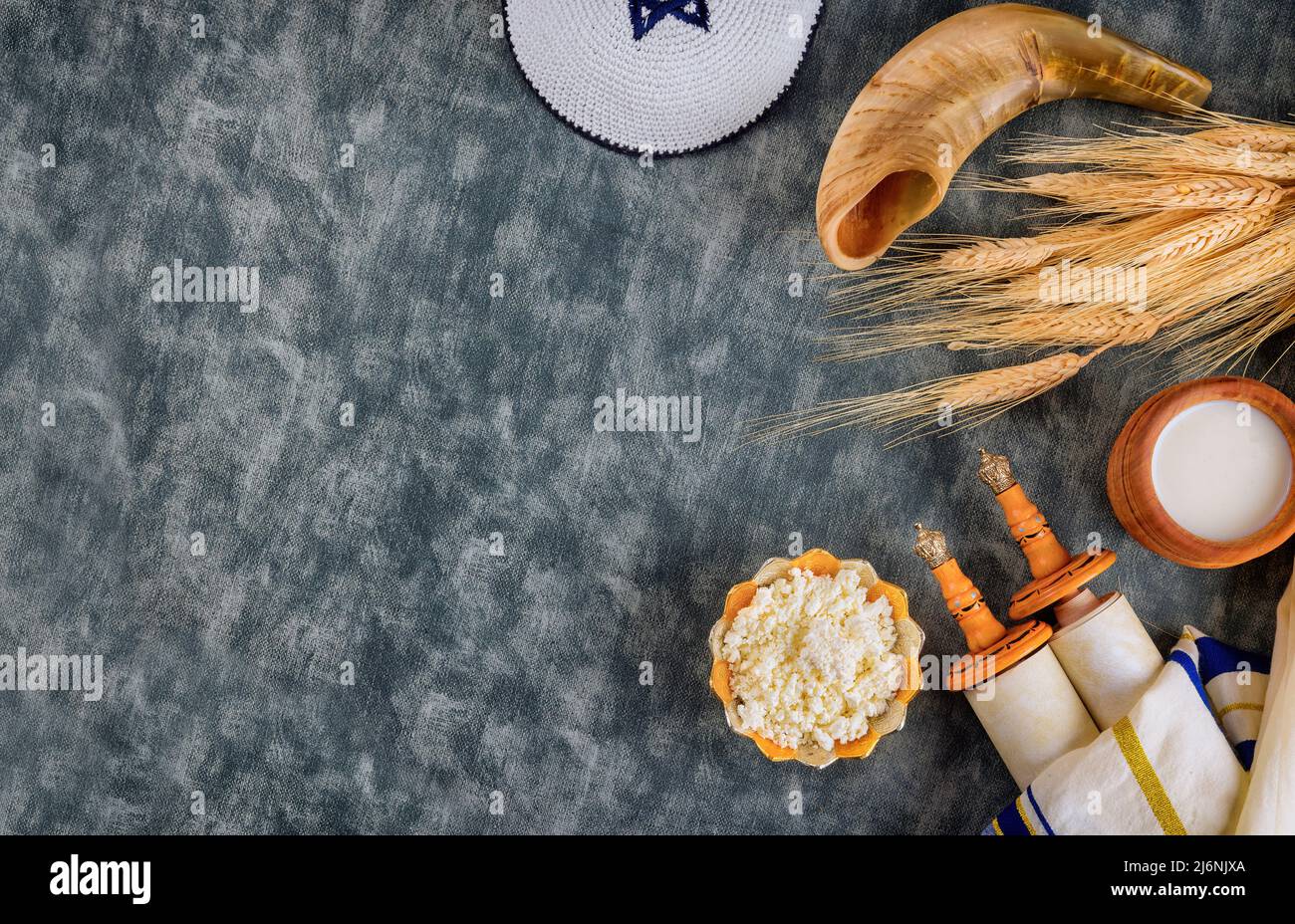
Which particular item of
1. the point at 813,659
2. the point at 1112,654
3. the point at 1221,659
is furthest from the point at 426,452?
the point at 1221,659

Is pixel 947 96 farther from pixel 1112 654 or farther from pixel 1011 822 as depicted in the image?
pixel 1011 822

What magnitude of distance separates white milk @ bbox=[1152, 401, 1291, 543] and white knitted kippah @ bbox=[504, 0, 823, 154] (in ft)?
1.93

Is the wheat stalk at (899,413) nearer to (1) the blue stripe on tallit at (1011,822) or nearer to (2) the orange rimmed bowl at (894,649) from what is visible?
(2) the orange rimmed bowl at (894,649)

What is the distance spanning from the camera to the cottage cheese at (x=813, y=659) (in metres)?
1.03

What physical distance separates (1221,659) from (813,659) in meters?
0.49

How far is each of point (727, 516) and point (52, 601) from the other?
2.69 feet

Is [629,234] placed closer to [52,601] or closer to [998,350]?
[998,350]

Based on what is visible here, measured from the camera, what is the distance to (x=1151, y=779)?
104 cm

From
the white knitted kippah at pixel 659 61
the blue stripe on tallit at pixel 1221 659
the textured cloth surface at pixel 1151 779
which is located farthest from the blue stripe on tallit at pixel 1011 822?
the white knitted kippah at pixel 659 61

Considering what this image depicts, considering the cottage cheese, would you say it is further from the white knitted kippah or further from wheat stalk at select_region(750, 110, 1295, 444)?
the white knitted kippah

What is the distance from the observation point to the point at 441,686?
1.20 meters
